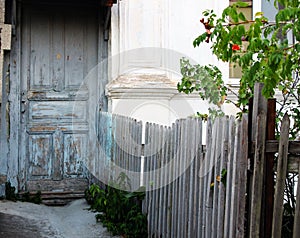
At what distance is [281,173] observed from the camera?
304cm

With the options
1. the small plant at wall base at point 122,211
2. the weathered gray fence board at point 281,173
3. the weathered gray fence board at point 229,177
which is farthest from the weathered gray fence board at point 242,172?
the small plant at wall base at point 122,211

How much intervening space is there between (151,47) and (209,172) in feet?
12.5

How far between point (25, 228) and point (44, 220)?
1.77ft

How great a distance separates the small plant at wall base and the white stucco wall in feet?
4.48

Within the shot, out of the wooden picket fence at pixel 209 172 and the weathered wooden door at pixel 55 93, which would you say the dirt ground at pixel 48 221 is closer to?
the weathered wooden door at pixel 55 93

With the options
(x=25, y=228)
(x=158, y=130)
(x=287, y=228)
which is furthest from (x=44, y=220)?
(x=287, y=228)

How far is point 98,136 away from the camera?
7809 mm

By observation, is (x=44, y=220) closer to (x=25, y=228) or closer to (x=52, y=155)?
(x=25, y=228)

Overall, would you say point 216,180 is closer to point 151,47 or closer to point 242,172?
point 242,172

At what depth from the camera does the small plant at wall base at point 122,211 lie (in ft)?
18.2

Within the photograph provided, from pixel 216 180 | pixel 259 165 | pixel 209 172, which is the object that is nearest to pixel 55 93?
pixel 209 172

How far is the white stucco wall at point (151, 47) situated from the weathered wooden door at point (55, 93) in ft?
1.98

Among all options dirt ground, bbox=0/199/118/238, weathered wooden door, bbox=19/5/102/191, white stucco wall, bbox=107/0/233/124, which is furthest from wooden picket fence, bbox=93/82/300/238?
weathered wooden door, bbox=19/5/102/191

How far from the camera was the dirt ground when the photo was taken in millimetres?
5965
